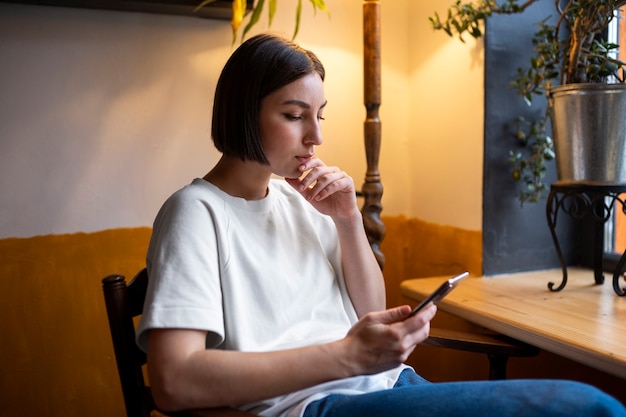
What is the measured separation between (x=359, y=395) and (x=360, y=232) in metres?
0.41

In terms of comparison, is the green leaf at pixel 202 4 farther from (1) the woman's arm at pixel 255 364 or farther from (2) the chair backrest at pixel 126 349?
(1) the woman's arm at pixel 255 364

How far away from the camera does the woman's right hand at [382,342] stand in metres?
0.93

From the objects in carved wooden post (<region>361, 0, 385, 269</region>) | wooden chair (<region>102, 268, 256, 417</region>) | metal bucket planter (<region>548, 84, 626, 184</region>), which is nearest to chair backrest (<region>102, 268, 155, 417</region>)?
wooden chair (<region>102, 268, 256, 417</region>)

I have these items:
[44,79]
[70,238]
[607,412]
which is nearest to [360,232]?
[607,412]

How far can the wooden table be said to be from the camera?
1.18 metres

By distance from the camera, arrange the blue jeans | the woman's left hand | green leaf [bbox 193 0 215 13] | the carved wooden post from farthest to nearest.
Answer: the carved wooden post
green leaf [bbox 193 0 215 13]
the woman's left hand
the blue jeans

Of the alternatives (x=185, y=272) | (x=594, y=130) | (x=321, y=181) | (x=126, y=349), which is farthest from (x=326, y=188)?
(x=594, y=130)

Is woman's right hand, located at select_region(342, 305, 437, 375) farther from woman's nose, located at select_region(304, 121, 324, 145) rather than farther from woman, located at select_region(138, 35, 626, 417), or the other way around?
woman's nose, located at select_region(304, 121, 324, 145)

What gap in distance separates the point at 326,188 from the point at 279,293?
231 millimetres

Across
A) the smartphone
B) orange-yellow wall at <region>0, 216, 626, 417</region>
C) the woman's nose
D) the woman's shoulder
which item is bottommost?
orange-yellow wall at <region>0, 216, 626, 417</region>

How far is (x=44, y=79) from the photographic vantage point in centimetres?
167

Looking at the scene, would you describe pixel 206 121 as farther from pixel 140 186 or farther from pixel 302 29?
pixel 302 29

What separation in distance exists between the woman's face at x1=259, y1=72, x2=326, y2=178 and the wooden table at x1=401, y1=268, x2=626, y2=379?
623 millimetres

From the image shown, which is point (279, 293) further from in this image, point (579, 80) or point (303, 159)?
point (579, 80)
